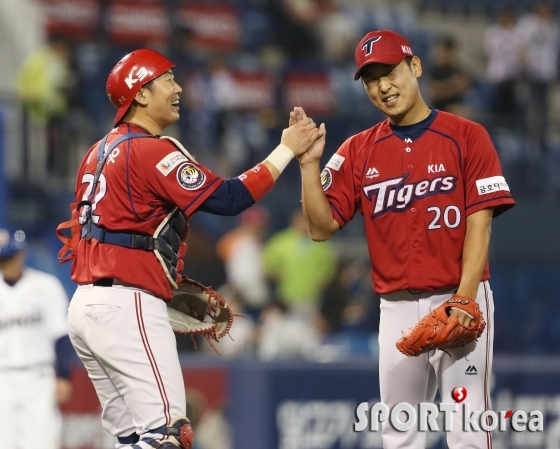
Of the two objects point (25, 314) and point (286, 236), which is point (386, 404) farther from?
point (286, 236)

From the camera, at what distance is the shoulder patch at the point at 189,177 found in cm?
489

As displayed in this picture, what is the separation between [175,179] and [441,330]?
1382mm

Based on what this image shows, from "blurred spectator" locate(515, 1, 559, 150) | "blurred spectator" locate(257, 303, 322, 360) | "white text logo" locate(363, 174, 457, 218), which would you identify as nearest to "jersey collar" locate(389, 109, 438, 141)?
"white text logo" locate(363, 174, 457, 218)

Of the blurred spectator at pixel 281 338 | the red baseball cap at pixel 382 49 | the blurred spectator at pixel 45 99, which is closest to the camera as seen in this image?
the red baseball cap at pixel 382 49

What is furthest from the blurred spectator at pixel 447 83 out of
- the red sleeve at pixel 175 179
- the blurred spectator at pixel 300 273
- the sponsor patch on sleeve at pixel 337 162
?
the red sleeve at pixel 175 179

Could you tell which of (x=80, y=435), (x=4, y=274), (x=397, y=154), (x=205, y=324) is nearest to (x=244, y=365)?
(x=80, y=435)

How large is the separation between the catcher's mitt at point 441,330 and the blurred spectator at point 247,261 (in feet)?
19.9

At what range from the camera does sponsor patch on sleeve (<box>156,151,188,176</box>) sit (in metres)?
4.88

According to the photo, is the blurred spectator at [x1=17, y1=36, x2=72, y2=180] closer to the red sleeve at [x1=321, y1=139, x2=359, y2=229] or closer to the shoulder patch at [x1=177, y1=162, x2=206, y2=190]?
the red sleeve at [x1=321, y1=139, x2=359, y2=229]

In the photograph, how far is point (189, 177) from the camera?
491cm

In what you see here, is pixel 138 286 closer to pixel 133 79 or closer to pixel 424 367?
pixel 133 79

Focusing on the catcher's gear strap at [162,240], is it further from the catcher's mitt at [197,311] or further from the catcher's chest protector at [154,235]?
the catcher's mitt at [197,311]

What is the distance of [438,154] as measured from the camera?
5.15m

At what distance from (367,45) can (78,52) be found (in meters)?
9.00
